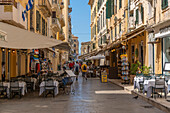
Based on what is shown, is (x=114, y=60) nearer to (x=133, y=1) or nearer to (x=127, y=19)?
(x=127, y=19)

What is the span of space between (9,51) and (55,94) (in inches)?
285

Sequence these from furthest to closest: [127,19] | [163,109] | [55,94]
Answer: [127,19]
[55,94]
[163,109]

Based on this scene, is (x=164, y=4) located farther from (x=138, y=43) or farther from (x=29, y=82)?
(x=29, y=82)

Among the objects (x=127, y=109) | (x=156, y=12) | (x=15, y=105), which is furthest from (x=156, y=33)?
(x=15, y=105)

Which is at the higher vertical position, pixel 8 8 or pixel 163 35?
pixel 8 8

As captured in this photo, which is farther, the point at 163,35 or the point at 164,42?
the point at 164,42

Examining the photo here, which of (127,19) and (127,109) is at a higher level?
(127,19)

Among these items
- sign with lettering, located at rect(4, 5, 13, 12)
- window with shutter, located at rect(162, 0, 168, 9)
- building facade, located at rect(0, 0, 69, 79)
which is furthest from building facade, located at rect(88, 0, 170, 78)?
sign with lettering, located at rect(4, 5, 13, 12)

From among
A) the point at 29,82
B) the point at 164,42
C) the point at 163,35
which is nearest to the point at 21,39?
the point at 29,82

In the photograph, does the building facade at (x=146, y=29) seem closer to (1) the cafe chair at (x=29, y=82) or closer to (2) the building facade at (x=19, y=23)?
(2) the building facade at (x=19, y=23)

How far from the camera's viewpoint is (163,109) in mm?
9805

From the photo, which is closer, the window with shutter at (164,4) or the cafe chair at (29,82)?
the cafe chair at (29,82)

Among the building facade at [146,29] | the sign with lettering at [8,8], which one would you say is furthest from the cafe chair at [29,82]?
the building facade at [146,29]

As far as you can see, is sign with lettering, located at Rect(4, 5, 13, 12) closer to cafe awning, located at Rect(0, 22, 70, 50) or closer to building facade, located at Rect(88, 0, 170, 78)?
cafe awning, located at Rect(0, 22, 70, 50)
